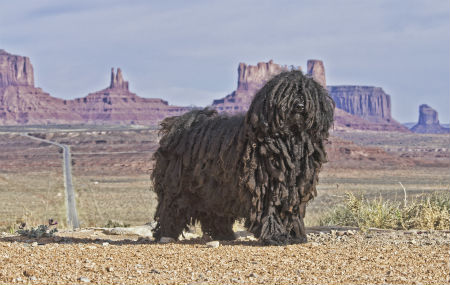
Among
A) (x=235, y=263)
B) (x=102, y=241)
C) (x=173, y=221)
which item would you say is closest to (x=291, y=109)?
(x=235, y=263)

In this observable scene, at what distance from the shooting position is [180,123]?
11.7 meters

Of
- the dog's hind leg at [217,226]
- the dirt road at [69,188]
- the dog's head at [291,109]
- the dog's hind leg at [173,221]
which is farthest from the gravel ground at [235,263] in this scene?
the dirt road at [69,188]

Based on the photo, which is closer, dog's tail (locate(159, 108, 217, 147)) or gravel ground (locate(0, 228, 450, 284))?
gravel ground (locate(0, 228, 450, 284))

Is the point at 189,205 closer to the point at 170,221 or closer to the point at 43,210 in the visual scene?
the point at 170,221

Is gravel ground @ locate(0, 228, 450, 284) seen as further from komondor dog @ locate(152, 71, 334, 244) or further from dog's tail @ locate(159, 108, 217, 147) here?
dog's tail @ locate(159, 108, 217, 147)

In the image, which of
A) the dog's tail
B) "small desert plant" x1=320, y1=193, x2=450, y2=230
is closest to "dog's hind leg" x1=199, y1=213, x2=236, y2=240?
the dog's tail

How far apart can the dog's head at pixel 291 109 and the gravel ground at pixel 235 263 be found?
175 cm

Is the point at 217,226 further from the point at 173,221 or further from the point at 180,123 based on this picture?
the point at 180,123

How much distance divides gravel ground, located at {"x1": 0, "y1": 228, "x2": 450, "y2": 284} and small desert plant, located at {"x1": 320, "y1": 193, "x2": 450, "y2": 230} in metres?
2.34

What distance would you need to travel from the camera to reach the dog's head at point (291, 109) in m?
10.0

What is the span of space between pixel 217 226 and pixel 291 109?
2813 mm

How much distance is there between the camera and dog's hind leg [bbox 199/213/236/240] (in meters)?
11.7

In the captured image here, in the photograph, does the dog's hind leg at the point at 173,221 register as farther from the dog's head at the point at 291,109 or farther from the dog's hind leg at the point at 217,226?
the dog's head at the point at 291,109

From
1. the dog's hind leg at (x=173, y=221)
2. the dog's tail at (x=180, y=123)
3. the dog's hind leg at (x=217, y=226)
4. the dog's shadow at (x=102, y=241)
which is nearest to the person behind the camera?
the dog's shadow at (x=102, y=241)
